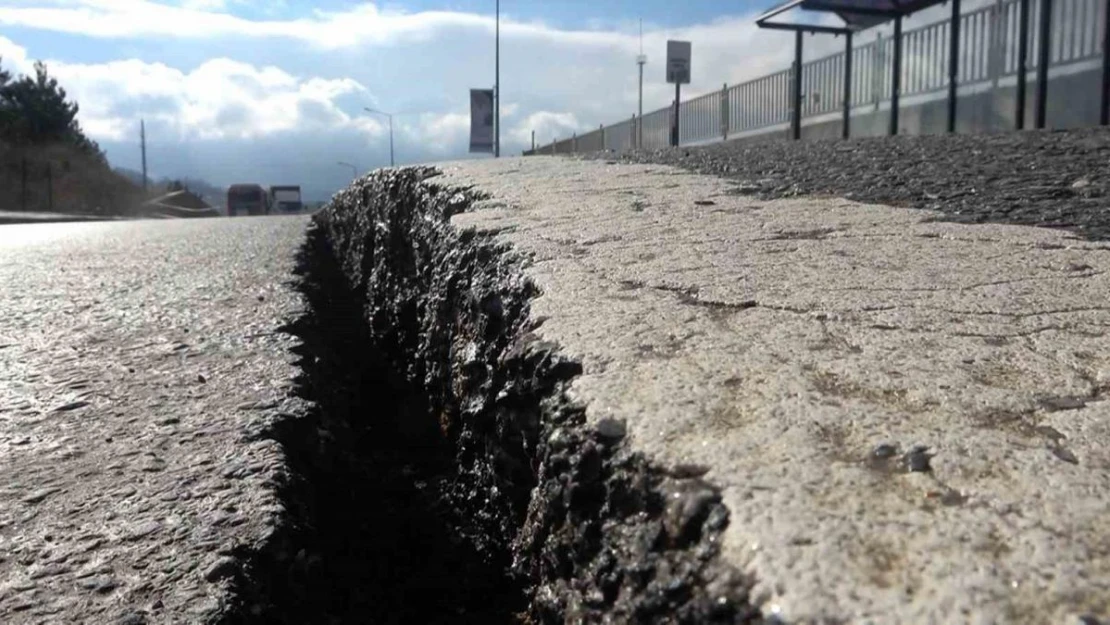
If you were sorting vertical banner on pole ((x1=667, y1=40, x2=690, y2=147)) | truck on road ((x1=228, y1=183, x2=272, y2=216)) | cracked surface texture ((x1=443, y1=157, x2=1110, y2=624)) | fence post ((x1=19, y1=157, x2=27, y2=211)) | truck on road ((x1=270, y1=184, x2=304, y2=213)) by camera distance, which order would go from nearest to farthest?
cracked surface texture ((x1=443, y1=157, x2=1110, y2=624))
vertical banner on pole ((x1=667, y1=40, x2=690, y2=147))
fence post ((x1=19, y1=157, x2=27, y2=211))
truck on road ((x1=228, y1=183, x2=272, y2=216))
truck on road ((x1=270, y1=184, x2=304, y2=213))

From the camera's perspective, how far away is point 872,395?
948 mm

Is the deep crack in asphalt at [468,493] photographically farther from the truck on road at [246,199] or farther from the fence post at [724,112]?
the truck on road at [246,199]

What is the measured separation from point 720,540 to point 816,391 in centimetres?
32

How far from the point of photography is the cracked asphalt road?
1.08 metres

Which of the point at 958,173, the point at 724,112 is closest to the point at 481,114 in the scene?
the point at 724,112

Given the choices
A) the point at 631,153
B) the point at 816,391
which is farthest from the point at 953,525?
the point at 631,153

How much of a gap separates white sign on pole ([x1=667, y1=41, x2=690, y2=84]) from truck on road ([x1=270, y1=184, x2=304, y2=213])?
35737mm

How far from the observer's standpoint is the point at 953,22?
794 centimetres

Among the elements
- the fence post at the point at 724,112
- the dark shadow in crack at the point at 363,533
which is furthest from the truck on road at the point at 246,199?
the dark shadow in crack at the point at 363,533

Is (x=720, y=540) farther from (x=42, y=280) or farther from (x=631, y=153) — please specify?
(x=631, y=153)

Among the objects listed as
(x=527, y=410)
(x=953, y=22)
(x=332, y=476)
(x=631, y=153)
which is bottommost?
(x=332, y=476)

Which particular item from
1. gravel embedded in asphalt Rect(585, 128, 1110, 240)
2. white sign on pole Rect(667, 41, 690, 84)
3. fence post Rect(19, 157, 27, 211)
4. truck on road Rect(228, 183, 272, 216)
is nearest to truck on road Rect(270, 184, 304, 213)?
truck on road Rect(228, 183, 272, 216)

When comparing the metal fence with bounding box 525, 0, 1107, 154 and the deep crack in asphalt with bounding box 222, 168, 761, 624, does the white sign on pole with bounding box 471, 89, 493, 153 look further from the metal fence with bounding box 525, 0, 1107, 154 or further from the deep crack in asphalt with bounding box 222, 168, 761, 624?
the deep crack in asphalt with bounding box 222, 168, 761, 624

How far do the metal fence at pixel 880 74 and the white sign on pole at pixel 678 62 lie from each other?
2.83ft
